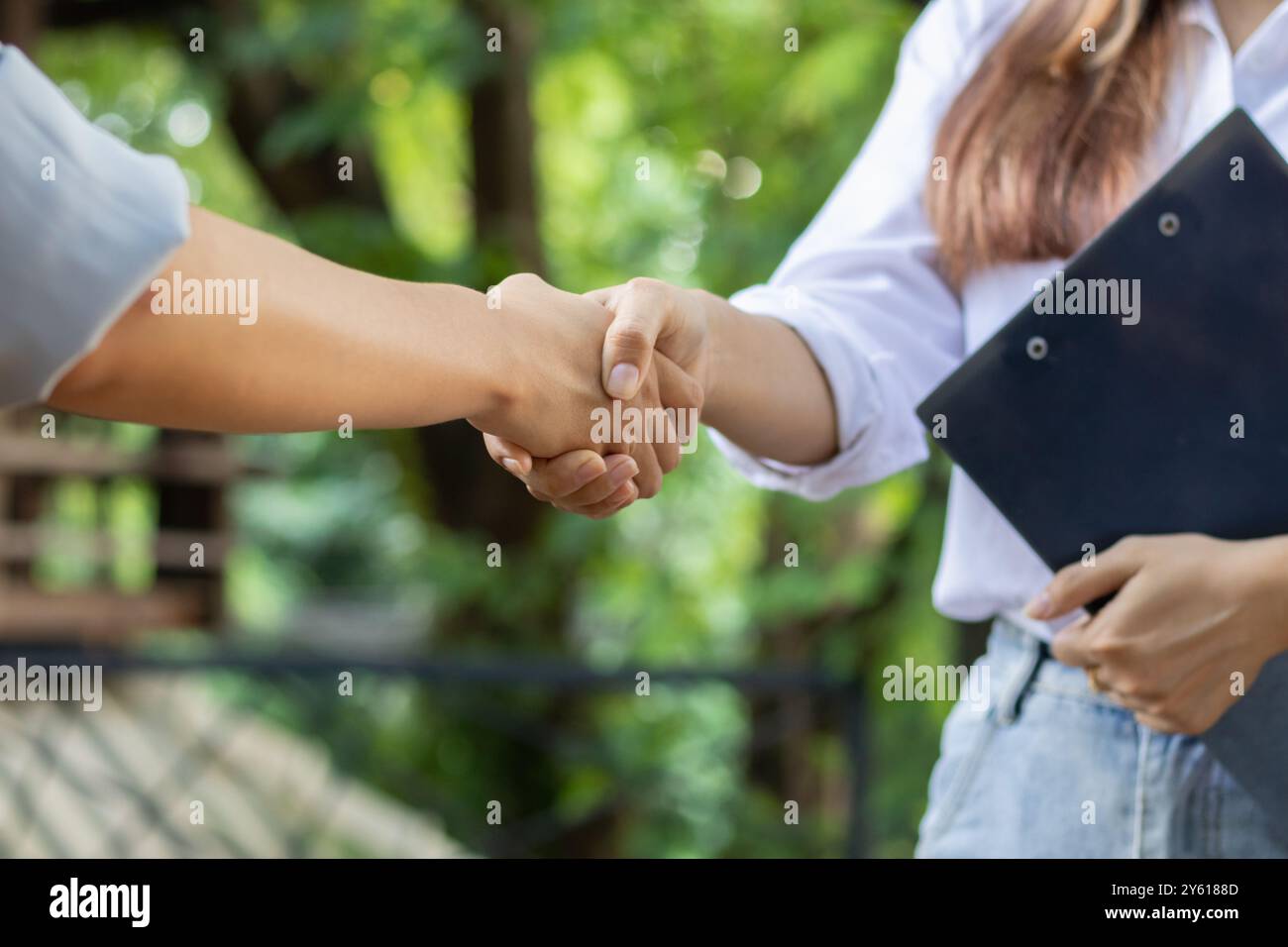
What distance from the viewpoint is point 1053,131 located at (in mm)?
1147

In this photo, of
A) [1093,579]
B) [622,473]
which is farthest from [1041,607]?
[622,473]

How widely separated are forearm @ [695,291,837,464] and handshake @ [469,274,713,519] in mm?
17

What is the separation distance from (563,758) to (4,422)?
283 cm

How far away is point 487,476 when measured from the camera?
4.12m

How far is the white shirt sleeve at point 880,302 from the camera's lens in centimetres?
120

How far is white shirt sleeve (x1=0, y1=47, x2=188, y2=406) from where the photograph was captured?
0.67 meters

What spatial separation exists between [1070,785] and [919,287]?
47 cm

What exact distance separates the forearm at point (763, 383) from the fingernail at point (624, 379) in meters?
0.10
